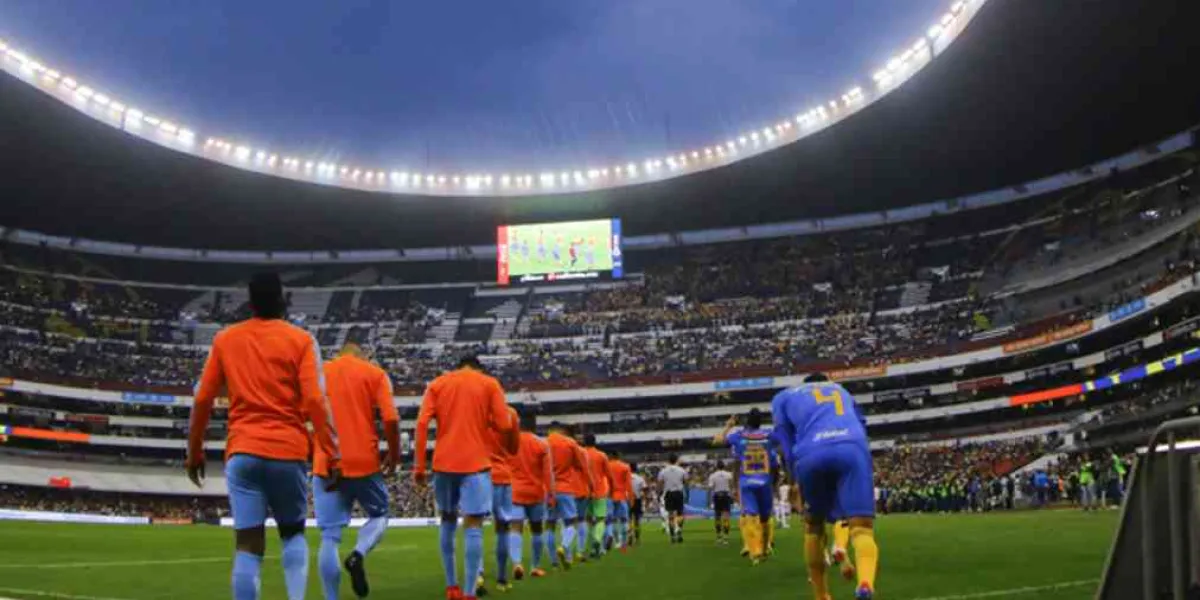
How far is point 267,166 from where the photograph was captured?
5488 cm

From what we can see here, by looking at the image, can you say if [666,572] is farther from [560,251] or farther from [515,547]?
[560,251]

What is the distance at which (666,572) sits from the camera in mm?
12320

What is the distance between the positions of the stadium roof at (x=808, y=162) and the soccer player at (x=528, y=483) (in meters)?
32.4

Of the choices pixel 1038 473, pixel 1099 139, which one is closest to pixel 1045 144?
pixel 1099 139

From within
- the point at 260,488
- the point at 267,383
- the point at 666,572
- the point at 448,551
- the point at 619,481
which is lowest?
the point at 666,572

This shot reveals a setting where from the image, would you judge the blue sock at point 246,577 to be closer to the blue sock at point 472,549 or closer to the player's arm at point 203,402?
the player's arm at point 203,402

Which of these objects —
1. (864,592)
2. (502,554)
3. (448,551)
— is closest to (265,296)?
(448,551)

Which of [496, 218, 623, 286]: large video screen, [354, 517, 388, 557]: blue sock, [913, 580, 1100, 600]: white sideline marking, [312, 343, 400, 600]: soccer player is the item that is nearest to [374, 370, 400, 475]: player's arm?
[312, 343, 400, 600]: soccer player

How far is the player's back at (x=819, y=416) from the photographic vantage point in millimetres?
7145

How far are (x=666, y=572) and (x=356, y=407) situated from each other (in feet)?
20.0

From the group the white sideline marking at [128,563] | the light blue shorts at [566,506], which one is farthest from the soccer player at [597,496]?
the white sideline marking at [128,563]

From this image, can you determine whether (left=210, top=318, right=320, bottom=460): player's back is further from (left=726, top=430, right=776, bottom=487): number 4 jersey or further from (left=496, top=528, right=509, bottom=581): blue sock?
(left=726, top=430, right=776, bottom=487): number 4 jersey

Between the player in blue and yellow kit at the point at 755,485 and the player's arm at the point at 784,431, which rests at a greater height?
the player's arm at the point at 784,431

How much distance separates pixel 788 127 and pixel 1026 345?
52.7 ft
